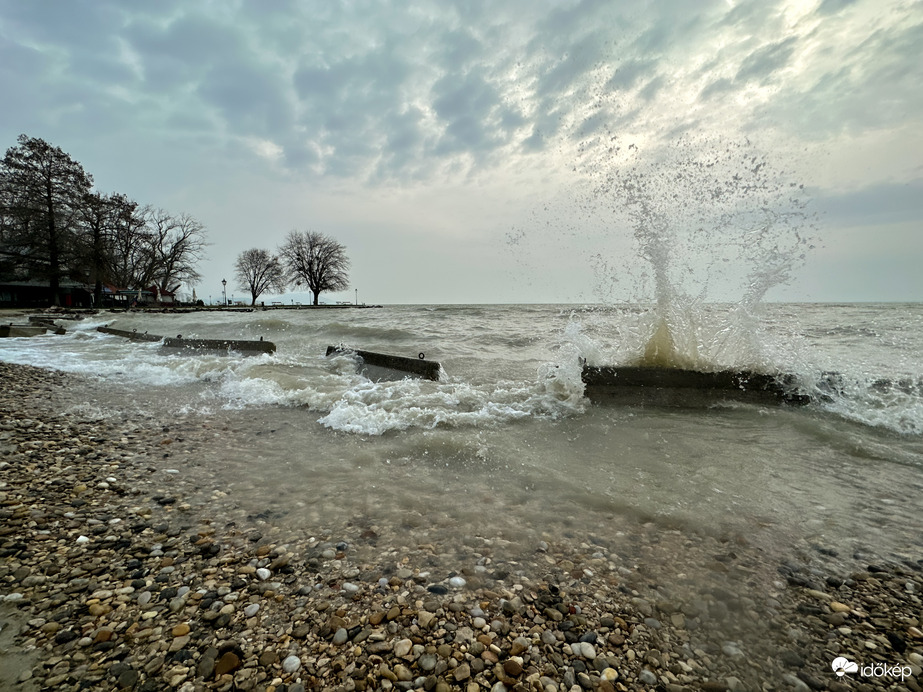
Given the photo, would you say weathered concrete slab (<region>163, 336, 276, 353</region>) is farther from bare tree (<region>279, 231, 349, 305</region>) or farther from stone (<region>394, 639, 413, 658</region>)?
bare tree (<region>279, 231, 349, 305</region>)

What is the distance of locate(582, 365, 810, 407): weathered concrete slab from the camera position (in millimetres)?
6047

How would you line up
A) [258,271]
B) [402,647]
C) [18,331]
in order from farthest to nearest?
1. [258,271]
2. [18,331]
3. [402,647]

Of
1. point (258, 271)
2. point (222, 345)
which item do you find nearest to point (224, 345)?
point (222, 345)

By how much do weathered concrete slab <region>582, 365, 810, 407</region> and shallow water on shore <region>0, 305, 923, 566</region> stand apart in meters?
0.26

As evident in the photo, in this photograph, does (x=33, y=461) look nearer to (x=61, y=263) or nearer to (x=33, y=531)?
(x=33, y=531)

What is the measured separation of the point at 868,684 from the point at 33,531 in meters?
4.52

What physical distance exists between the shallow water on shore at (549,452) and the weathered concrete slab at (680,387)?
0.26 metres

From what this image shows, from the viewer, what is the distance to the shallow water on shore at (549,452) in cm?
286

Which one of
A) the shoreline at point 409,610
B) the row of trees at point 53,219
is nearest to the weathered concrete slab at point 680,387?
the shoreline at point 409,610

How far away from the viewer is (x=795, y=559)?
2.38 metres

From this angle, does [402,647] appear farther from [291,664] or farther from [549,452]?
[549,452]

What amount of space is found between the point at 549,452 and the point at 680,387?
10.6 feet

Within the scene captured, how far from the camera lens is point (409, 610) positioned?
6.44ft

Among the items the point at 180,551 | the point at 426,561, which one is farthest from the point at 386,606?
the point at 180,551
